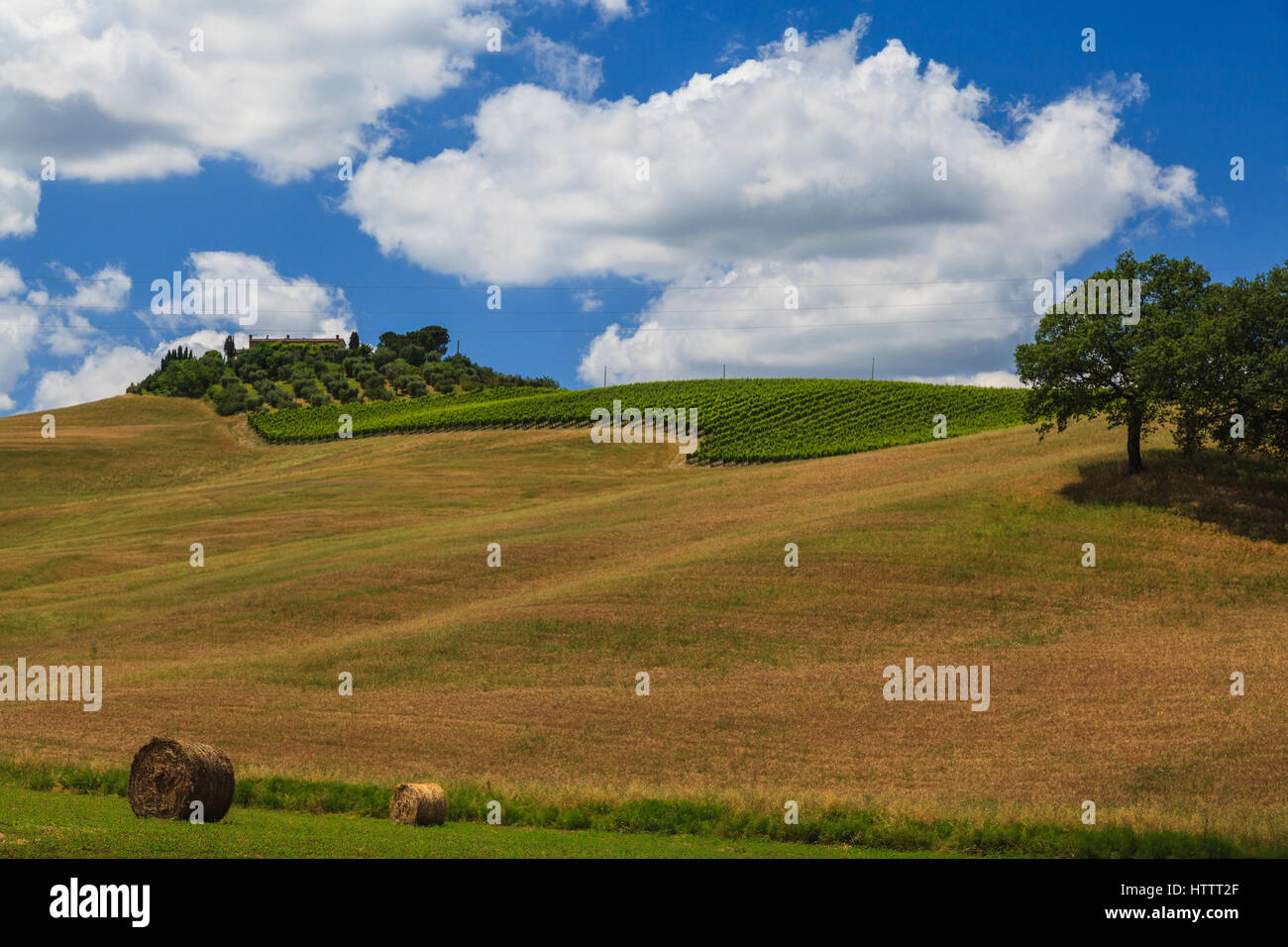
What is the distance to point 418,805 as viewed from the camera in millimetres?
19516

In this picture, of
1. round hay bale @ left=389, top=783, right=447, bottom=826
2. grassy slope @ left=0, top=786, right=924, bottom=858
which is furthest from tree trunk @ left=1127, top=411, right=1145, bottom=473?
round hay bale @ left=389, top=783, right=447, bottom=826

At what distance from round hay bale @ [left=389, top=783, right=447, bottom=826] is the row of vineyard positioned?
263 feet

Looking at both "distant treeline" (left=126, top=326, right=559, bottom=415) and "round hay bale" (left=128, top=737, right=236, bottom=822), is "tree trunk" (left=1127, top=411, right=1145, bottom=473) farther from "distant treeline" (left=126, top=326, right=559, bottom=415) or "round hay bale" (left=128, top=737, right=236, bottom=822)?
"distant treeline" (left=126, top=326, right=559, bottom=415)

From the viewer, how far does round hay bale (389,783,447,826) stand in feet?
64.0

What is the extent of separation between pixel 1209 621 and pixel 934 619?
1151 centimetres

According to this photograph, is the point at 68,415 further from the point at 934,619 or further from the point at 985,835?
the point at 985,835

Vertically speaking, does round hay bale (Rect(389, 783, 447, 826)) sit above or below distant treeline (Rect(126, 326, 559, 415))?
below

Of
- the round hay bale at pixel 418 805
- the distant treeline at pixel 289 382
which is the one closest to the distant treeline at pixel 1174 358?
the round hay bale at pixel 418 805

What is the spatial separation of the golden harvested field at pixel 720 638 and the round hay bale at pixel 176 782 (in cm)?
517

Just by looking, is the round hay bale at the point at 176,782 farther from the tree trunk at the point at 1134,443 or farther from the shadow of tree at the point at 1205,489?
the tree trunk at the point at 1134,443

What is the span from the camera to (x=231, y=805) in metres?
21.0

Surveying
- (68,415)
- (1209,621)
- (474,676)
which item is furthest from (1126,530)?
(68,415)
